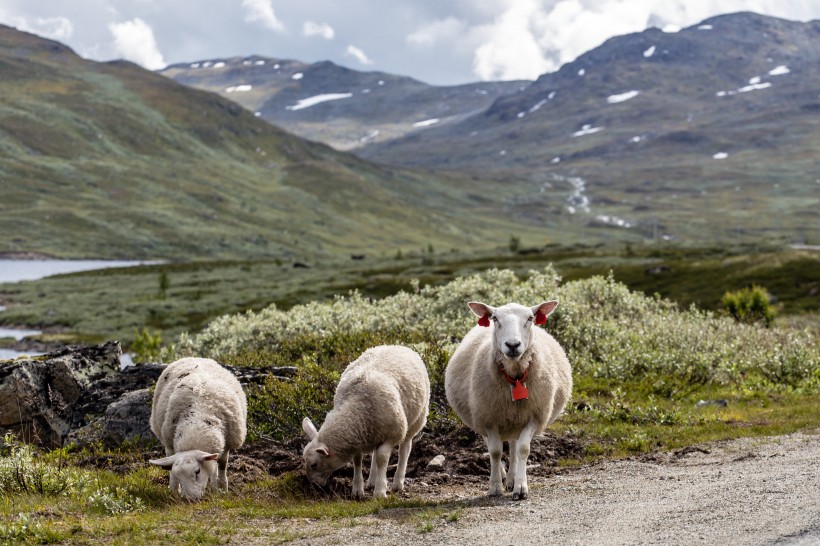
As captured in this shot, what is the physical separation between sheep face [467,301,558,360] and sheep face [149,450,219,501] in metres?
5.09

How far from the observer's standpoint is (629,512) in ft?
37.0

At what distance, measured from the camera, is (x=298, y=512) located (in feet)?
39.7

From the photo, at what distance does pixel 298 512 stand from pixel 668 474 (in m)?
6.73

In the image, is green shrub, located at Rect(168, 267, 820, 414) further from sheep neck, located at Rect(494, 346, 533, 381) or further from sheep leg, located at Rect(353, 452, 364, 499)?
sheep neck, located at Rect(494, 346, 533, 381)

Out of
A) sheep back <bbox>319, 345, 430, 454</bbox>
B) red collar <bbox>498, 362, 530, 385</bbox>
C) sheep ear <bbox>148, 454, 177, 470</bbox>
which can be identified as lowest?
sheep ear <bbox>148, 454, 177, 470</bbox>

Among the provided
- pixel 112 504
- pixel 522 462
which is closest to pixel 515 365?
pixel 522 462

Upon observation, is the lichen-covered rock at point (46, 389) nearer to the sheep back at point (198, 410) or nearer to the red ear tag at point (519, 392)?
the sheep back at point (198, 410)

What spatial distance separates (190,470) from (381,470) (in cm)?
318

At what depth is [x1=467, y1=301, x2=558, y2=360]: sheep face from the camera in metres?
12.3

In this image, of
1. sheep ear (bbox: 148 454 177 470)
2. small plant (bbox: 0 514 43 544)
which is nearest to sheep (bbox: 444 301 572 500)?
→ sheep ear (bbox: 148 454 177 470)

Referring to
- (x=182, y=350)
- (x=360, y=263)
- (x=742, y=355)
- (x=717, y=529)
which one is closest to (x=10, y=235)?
(x=360, y=263)

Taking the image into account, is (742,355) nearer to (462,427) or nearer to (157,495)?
(462,427)

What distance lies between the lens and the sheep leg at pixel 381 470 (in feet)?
43.8

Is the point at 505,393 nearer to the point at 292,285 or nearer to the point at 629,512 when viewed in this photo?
the point at 629,512
